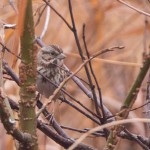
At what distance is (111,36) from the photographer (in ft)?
10.1

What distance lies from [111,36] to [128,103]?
1928mm

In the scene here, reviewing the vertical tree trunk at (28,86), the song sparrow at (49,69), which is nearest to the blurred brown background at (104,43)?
the song sparrow at (49,69)

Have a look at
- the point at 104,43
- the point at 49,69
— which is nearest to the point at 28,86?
the point at 49,69

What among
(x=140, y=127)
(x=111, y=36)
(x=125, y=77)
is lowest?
(x=140, y=127)

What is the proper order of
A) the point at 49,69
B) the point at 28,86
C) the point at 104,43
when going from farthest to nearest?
the point at 104,43 → the point at 49,69 → the point at 28,86

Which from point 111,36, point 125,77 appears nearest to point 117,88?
point 125,77

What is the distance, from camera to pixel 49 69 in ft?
7.36

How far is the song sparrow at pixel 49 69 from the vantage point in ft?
6.98

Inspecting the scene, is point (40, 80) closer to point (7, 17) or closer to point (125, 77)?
point (7, 17)

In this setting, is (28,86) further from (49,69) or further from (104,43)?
(104,43)

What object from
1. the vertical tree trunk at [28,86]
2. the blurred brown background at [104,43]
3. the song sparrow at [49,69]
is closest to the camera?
the vertical tree trunk at [28,86]

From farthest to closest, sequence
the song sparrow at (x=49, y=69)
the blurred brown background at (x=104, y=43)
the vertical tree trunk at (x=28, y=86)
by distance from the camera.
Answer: the blurred brown background at (x=104, y=43), the song sparrow at (x=49, y=69), the vertical tree trunk at (x=28, y=86)

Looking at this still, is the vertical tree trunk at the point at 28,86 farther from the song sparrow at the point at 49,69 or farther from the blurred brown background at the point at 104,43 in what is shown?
the blurred brown background at the point at 104,43

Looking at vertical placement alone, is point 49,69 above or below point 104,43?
below
